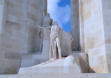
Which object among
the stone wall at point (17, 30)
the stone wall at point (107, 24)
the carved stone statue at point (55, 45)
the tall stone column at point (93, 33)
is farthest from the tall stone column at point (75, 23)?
the stone wall at point (107, 24)

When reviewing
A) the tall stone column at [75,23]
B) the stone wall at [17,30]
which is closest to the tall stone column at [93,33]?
the tall stone column at [75,23]

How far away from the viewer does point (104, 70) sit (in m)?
10.9

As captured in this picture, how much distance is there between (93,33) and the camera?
12.2 meters

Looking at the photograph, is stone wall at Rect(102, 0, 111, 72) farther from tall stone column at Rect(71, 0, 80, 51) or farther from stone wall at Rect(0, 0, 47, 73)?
stone wall at Rect(0, 0, 47, 73)

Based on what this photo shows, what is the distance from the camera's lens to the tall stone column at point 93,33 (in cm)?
1129

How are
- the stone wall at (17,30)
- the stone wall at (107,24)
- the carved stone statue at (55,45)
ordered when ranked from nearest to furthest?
1. the stone wall at (107,24)
2. the carved stone statue at (55,45)
3. the stone wall at (17,30)

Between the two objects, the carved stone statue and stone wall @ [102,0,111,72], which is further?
the carved stone statue

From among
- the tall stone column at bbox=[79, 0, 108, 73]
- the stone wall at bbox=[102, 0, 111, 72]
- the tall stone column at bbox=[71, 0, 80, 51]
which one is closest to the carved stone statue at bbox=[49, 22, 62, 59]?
the tall stone column at bbox=[79, 0, 108, 73]

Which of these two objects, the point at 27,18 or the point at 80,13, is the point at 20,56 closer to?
the point at 27,18

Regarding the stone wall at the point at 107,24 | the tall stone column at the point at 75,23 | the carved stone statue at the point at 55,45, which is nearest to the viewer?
→ the stone wall at the point at 107,24

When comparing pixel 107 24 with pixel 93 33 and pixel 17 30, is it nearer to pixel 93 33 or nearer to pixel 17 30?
pixel 93 33

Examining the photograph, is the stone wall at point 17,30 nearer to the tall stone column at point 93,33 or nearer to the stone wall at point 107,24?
the tall stone column at point 93,33

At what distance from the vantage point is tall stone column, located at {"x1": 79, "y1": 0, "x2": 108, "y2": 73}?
1129 centimetres

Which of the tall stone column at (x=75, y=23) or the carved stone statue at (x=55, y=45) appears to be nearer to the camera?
the carved stone statue at (x=55, y=45)
